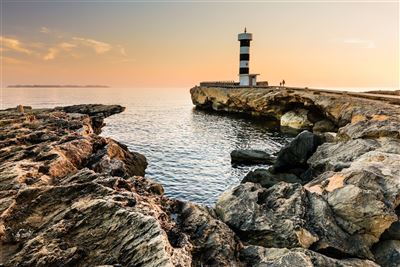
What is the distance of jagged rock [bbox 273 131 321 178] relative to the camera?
85.9 feet

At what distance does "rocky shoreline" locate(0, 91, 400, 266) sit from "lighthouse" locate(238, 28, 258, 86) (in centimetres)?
6845

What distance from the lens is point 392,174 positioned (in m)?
15.4

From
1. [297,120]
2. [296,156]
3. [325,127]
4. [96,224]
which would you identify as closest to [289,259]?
[96,224]

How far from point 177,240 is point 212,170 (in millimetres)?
20476

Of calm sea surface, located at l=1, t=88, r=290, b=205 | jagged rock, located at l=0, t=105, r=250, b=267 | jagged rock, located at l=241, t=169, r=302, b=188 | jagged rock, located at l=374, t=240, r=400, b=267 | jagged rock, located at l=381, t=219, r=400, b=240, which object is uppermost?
jagged rock, located at l=0, t=105, r=250, b=267

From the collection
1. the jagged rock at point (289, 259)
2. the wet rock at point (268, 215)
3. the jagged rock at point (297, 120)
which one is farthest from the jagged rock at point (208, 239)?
the jagged rock at point (297, 120)

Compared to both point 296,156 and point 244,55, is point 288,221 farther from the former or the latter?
point 244,55

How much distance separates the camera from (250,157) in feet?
109

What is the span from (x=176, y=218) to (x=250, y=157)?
21.8m

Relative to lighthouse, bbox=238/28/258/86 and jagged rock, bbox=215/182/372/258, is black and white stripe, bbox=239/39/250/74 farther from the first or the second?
jagged rock, bbox=215/182/372/258

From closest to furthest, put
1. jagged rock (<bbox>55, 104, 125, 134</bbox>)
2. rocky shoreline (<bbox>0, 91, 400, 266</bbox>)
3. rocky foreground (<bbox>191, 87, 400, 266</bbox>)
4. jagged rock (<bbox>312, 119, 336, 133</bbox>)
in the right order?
rocky shoreline (<bbox>0, 91, 400, 266</bbox>) → rocky foreground (<bbox>191, 87, 400, 266</bbox>) → jagged rock (<bbox>312, 119, 336, 133</bbox>) → jagged rock (<bbox>55, 104, 125, 134</bbox>)

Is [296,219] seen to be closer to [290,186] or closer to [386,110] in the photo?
[290,186]

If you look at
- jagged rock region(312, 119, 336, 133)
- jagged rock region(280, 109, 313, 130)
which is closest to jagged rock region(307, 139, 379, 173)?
jagged rock region(312, 119, 336, 133)

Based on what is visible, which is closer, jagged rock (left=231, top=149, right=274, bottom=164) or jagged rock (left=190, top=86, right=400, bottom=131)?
jagged rock (left=190, top=86, right=400, bottom=131)
